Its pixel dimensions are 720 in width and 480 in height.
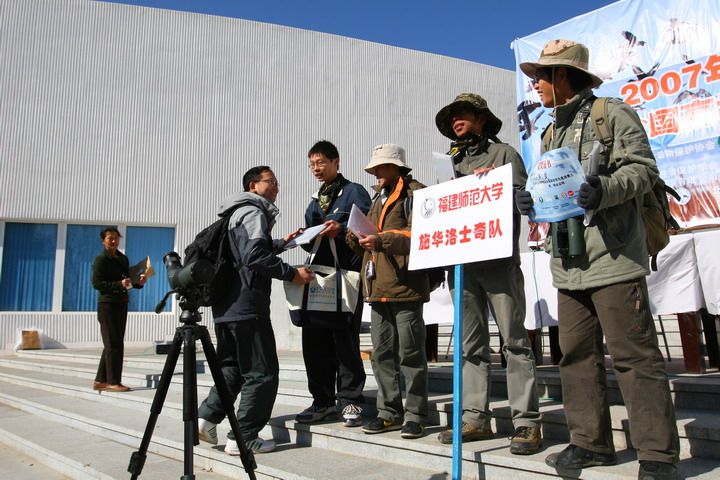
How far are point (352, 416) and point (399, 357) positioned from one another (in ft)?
1.71

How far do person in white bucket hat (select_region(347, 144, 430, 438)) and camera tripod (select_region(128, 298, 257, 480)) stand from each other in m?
1.03

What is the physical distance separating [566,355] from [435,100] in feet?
54.5

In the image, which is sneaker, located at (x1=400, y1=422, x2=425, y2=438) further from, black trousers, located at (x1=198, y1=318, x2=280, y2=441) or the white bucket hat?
the white bucket hat

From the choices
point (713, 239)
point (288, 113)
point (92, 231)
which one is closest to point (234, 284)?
point (713, 239)

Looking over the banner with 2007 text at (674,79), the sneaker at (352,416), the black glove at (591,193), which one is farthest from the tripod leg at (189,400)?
the banner with 2007 text at (674,79)

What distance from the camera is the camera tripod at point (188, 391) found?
2713mm

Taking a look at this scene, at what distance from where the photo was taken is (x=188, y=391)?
2.74 m

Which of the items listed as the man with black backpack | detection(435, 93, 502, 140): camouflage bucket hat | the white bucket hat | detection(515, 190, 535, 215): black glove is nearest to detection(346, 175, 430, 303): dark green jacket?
the white bucket hat

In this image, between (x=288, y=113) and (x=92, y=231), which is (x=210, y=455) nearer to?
(x=92, y=231)

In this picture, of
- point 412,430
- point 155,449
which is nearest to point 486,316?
point 412,430

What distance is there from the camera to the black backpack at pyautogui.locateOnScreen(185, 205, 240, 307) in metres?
3.76

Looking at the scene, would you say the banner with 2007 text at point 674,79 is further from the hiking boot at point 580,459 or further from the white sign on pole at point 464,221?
the hiking boot at point 580,459

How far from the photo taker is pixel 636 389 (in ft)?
7.77

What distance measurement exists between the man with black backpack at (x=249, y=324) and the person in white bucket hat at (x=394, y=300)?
1.89ft
